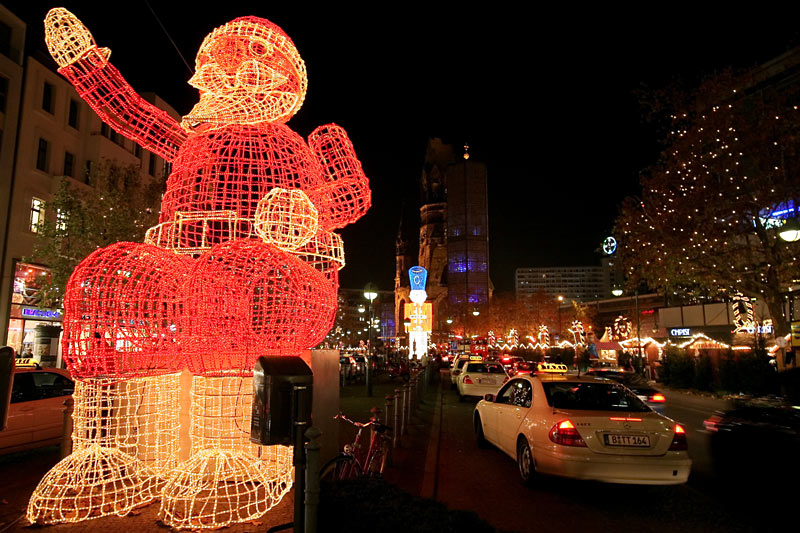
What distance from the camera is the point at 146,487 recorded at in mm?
6012

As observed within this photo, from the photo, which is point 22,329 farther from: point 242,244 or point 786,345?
point 786,345

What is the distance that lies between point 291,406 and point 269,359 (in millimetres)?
540

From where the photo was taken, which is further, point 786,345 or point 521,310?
point 521,310

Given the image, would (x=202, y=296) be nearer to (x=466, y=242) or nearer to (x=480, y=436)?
(x=480, y=436)

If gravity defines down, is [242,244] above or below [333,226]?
below

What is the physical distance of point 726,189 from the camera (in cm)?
1702

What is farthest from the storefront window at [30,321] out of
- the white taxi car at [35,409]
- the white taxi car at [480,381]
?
the white taxi car at [480,381]

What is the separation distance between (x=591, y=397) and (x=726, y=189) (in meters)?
13.3

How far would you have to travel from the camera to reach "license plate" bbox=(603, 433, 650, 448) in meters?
5.98

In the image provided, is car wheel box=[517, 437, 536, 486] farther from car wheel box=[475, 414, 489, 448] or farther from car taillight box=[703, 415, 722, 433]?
car taillight box=[703, 415, 722, 433]

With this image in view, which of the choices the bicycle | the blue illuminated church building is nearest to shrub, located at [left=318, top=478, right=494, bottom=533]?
the bicycle

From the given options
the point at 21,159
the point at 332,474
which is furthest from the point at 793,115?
the point at 21,159

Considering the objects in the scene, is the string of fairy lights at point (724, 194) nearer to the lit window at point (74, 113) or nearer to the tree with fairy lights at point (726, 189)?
the tree with fairy lights at point (726, 189)

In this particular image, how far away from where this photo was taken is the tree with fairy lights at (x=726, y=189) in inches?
636
